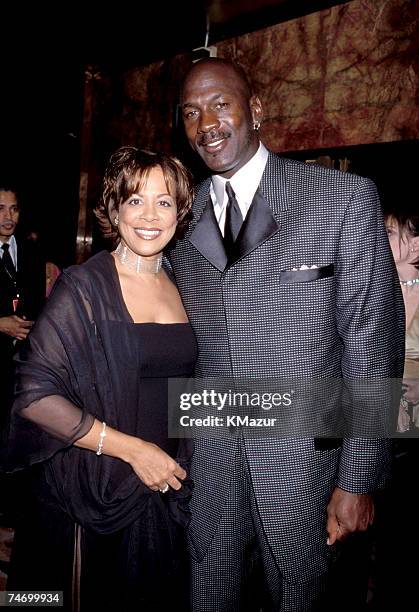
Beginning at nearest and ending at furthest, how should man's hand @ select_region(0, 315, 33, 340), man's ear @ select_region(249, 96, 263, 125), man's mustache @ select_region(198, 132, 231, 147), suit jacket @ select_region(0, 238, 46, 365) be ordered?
man's mustache @ select_region(198, 132, 231, 147) < man's ear @ select_region(249, 96, 263, 125) < man's hand @ select_region(0, 315, 33, 340) < suit jacket @ select_region(0, 238, 46, 365)

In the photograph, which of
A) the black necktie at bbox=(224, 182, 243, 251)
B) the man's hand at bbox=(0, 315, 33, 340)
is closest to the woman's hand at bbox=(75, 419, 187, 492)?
the black necktie at bbox=(224, 182, 243, 251)

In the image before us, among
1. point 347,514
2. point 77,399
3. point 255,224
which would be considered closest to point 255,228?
point 255,224

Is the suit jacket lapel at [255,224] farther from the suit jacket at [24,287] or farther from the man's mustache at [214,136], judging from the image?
the suit jacket at [24,287]

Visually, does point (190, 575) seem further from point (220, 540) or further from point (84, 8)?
point (84, 8)

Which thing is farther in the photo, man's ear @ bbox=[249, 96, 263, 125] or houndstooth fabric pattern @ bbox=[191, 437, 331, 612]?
man's ear @ bbox=[249, 96, 263, 125]

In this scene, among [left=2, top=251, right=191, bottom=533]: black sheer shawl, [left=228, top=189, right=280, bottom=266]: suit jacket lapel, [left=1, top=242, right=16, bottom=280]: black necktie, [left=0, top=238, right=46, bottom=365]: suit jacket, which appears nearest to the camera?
[left=2, top=251, right=191, bottom=533]: black sheer shawl

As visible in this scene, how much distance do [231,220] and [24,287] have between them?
2531mm

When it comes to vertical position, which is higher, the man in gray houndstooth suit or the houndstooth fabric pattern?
the man in gray houndstooth suit

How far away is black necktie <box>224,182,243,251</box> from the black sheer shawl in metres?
0.41

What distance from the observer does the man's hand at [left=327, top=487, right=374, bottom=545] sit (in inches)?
59.5

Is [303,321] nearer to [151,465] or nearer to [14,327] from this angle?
[151,465]

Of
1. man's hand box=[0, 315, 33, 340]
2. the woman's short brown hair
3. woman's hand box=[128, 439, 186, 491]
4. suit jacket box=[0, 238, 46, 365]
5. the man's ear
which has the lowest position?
woman's hand box=[128, 439, 186, 491]

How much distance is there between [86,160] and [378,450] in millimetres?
5006

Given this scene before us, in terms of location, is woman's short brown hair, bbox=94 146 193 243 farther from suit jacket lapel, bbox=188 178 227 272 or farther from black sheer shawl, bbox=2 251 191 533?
black sheer shawl, bbox=2 251 191 533
